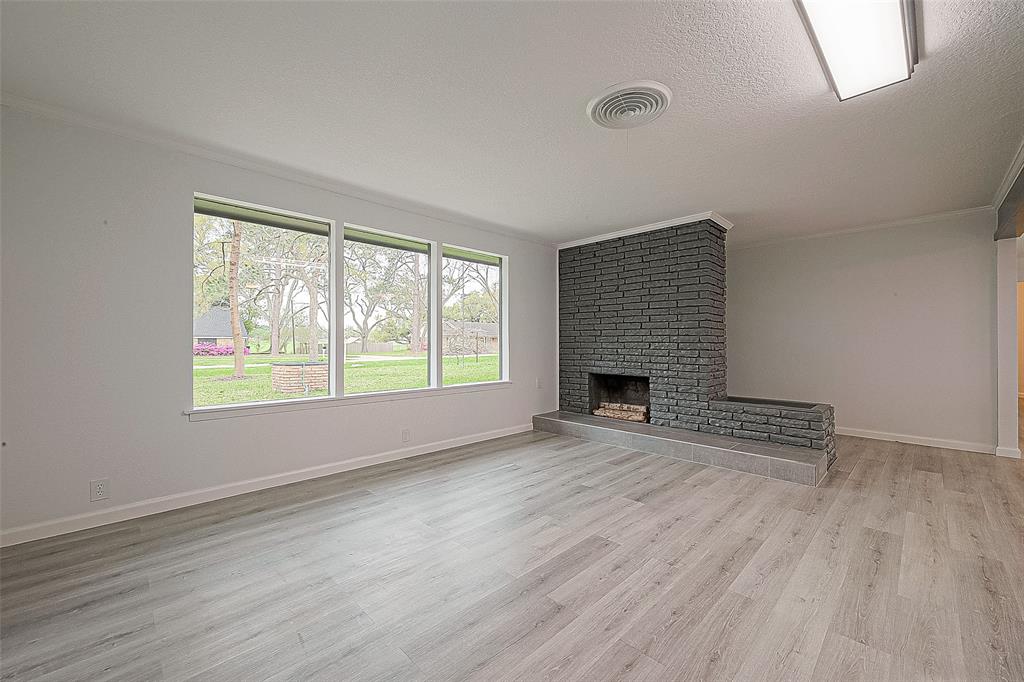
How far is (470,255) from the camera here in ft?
16.6

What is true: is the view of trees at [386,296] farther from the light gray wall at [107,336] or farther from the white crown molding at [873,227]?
the white crown molding at [873,227]

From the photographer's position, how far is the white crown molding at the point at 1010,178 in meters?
3.07

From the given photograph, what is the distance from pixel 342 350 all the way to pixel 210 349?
987mm

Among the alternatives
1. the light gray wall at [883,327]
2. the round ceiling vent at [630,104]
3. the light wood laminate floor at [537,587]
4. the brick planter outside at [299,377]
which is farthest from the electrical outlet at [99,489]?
the light gray wall at [883,327]

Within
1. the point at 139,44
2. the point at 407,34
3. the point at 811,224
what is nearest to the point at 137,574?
the point at 139,44

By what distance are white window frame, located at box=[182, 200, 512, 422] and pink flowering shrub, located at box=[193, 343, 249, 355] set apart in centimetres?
26

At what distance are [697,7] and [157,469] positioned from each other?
13.3 ft

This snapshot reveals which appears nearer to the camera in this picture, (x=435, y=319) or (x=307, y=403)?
(x=307, y=403)

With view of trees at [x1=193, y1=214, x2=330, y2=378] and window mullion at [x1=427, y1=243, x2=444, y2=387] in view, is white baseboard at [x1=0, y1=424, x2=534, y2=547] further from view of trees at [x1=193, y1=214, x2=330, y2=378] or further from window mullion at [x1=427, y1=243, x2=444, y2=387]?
view of trees at [x1=193, y1=214, x2=330, y2=378]

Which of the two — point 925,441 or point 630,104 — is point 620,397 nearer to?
point 925,441

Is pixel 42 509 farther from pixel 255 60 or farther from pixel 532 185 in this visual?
pixel 532 185

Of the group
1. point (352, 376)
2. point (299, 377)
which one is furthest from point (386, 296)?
point (299, 377)

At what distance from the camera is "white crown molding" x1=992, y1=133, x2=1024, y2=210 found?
10.1 ft

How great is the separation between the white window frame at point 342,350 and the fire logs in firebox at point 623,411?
131 centimetres
